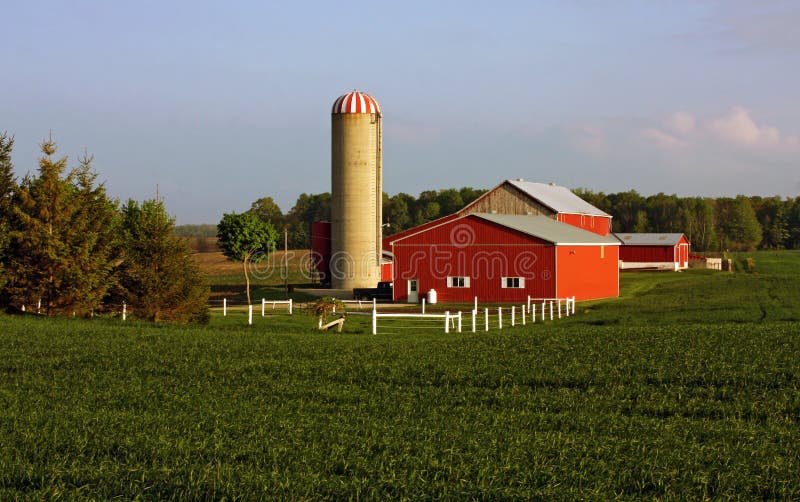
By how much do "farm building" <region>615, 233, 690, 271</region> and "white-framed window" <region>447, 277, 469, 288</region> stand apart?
138 feet

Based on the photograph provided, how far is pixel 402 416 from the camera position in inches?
565

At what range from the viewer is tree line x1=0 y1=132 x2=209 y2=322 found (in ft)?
115

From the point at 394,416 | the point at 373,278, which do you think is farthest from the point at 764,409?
the point at 373,278

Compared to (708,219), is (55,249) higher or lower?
lower

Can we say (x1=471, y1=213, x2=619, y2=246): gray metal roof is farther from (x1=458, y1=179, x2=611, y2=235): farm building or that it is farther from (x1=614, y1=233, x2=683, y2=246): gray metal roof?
(x1=614, y1=233, x2=683, y2=246): gray metal roof

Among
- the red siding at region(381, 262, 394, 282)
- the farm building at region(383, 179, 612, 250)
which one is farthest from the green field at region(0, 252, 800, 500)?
the farm building at region(383, 179, 612, 250)

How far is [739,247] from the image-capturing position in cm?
15412

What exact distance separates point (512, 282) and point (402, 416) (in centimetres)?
3916

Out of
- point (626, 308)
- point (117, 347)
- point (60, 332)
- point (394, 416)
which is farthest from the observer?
point (626, 308)

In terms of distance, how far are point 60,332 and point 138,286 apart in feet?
28.3

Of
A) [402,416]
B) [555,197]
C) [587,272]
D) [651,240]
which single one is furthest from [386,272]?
[402,416]

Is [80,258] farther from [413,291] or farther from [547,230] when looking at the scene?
[547,230]

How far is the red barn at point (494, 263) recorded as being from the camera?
172ft

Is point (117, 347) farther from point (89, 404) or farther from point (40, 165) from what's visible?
point (40, 165)
